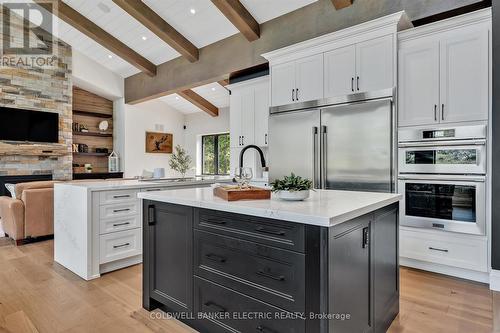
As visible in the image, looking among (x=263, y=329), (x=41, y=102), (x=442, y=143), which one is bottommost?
(x=263, y=329)

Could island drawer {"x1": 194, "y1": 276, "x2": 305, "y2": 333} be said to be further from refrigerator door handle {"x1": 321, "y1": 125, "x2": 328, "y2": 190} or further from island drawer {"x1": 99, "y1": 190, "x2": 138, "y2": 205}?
refrigerator door handle {"x1": 321, "y1": 125, "x2": 328, "y2": 190}

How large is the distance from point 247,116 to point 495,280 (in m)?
3.65

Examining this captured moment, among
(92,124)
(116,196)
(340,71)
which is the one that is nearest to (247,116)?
(340,71)

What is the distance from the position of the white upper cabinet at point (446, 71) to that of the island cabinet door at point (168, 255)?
2483mm

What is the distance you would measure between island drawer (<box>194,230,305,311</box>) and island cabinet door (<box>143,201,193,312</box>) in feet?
0.37

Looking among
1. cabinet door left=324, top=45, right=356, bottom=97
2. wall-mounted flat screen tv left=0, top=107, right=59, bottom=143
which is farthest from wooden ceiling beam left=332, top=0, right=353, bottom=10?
wall-mounted flat screen tv left=0, top=107, right=59, bottom=143

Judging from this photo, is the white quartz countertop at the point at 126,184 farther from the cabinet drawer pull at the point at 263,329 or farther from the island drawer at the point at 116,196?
the cabinet drawer pull at the point at 263,329

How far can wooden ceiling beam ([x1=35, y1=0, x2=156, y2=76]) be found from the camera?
213 inches

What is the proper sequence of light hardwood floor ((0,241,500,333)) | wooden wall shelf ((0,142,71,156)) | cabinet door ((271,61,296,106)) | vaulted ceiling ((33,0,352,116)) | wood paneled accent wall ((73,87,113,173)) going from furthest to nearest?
wood paneled accent wall ((73,87,113,173))
wooden wall shelf ((0,142,71,156))
vaulted ceiling ((33,0,352,116))
cabinet door ((271,61,296,106))
light hardwood floor ((0,241,500,333))

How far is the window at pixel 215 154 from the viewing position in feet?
28.3

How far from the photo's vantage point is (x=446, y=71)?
2.87 metres

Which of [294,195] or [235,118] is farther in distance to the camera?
[235,118]

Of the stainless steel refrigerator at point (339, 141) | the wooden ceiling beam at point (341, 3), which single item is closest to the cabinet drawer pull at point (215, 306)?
the stainless steel refrigerator at point (339, 141)

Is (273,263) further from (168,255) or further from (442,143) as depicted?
(442,143)
